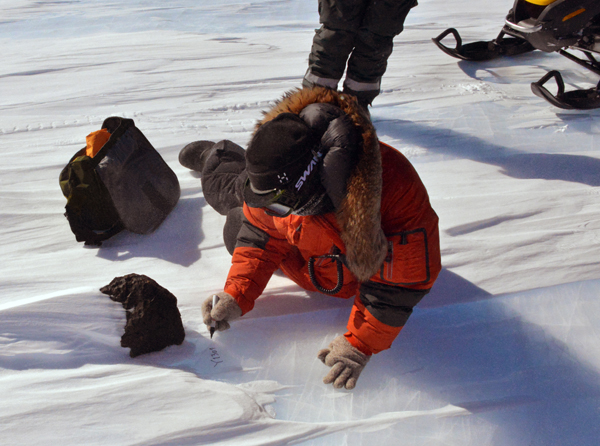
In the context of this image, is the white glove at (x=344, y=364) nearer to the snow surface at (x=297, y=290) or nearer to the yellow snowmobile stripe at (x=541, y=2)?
the snow surface at (x=297, y=290)

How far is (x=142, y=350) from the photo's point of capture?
48.9 inches

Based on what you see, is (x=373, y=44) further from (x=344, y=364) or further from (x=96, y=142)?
(x=344, y=364)

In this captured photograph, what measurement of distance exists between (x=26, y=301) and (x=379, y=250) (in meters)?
1.00

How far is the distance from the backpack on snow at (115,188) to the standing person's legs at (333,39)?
770mm

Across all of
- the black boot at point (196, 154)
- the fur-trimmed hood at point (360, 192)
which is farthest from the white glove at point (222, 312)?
the black boot at point (196, 154)

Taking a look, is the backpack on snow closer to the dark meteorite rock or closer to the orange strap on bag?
the orange strap on bag

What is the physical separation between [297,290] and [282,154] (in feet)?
2.31

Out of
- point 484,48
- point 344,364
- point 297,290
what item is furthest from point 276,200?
point 484,48

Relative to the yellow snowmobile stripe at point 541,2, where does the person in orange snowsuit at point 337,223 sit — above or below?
below

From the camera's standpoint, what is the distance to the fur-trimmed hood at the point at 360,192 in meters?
0.93

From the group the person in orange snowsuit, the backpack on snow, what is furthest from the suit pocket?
the backpack on snow

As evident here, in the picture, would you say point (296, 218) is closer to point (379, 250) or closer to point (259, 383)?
point (379, 250)

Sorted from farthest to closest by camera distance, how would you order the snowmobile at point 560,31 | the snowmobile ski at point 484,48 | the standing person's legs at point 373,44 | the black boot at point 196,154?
the snowmobile ski at point 484,48
the snowmobile at point 560,31
the black boot at point 196,154
the standing person's legs at point 373,44

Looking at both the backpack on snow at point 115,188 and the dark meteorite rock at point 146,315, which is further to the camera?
the backpack on snow at point 115,188
